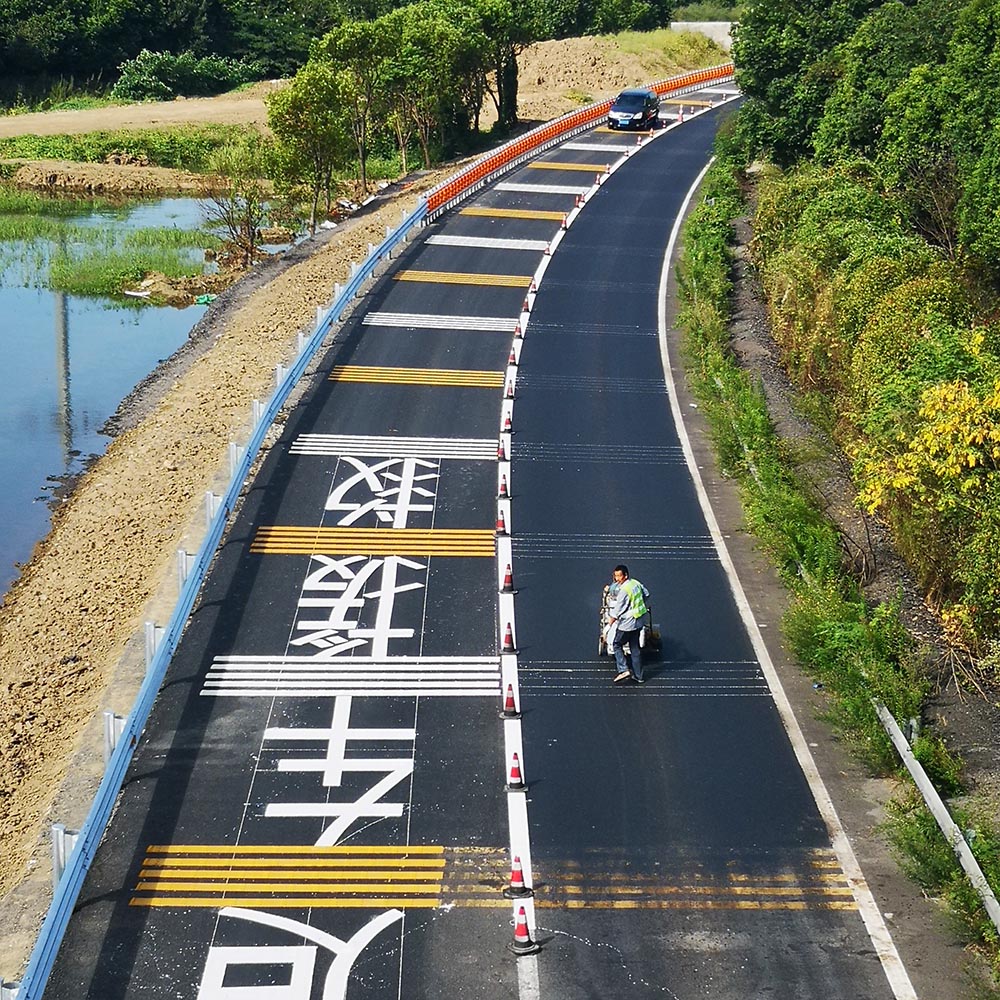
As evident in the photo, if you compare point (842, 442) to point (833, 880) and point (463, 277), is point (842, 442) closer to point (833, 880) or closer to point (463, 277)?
point (833, 880)

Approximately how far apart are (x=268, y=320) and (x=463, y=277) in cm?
550

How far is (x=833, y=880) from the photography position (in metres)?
14.3

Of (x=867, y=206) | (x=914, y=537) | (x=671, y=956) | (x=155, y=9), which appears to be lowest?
(x=671, y=956)

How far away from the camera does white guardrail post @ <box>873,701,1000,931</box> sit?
13.1 metres

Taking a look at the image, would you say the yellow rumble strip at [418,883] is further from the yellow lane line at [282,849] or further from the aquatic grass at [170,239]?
the aquatic grass at [170,239]

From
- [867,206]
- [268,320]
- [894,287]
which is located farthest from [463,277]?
[894,287]

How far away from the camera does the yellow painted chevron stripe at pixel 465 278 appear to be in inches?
1489

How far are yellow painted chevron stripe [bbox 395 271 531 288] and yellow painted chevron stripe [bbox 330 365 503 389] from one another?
7631 mm

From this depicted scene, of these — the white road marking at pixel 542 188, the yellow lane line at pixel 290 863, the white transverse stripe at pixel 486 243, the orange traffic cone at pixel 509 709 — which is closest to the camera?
the yellow lane line at pixel 290 863

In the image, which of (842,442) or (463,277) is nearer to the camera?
(842,442)

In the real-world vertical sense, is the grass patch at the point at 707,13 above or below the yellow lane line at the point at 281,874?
above

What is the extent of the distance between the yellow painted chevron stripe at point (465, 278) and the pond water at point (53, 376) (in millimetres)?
7524

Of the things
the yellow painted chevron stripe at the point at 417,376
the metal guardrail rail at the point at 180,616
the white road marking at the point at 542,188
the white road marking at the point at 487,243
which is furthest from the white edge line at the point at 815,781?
the white road marking at the point at 542,188

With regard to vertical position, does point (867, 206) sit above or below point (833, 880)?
above
